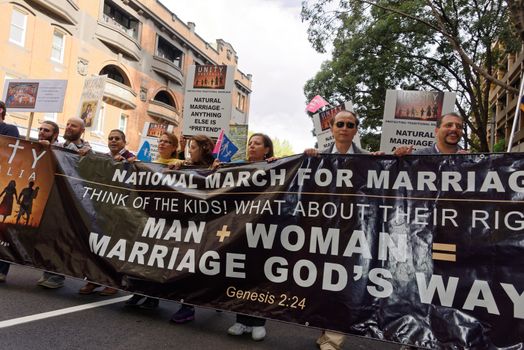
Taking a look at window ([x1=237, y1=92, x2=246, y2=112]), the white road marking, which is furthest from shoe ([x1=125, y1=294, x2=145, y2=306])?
window ([x1=237, y1=92, x2=246, y2=112])

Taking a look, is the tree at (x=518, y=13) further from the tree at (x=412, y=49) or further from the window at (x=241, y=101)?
the window at (x=241, y=101)

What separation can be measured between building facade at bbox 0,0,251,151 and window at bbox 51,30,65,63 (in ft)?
0.13

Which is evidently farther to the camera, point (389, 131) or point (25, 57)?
point (25, 57)

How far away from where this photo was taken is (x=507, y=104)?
2919 cm

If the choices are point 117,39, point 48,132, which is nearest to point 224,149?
point 48,132

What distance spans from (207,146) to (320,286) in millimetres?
1947

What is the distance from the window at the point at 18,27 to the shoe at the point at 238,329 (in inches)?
748

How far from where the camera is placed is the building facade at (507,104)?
2381cm

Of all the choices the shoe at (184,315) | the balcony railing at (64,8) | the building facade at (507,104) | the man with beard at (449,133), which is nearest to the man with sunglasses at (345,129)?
the man with beard at (449,133)

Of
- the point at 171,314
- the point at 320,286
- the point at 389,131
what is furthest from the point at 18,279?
the point at 389,131

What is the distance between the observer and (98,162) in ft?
15.2

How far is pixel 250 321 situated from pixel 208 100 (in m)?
5.06

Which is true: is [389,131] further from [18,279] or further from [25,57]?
[25,57]

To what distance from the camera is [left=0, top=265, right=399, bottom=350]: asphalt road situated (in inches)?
127
